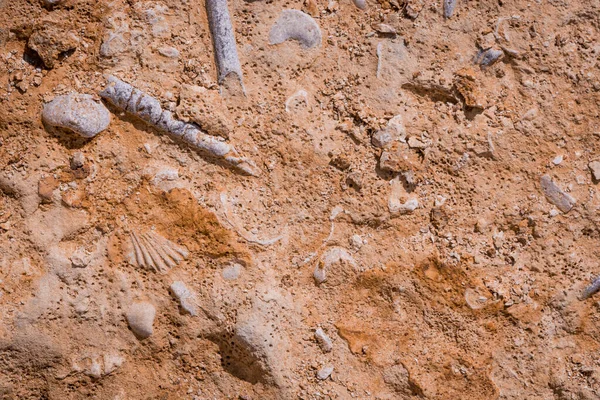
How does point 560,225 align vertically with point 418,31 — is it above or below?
below

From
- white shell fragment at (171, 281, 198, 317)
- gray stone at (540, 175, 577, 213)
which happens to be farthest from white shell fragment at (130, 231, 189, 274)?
gray stone at (540, 175, 577, 213)

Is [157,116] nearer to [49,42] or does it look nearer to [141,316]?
[49,42]

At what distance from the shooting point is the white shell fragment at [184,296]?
203 cm

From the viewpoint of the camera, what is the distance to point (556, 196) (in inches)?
83.5

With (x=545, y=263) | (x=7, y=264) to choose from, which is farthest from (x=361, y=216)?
(x=7, y=264)

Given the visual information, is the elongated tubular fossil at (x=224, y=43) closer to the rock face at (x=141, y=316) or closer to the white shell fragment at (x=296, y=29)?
the white shell fragment at (x=296, y=29)

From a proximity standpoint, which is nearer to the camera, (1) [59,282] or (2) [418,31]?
(1) [59,282]

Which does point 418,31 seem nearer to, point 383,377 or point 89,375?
point 383,377

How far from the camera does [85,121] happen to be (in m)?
1.99

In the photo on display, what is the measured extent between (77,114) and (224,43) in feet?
1.96

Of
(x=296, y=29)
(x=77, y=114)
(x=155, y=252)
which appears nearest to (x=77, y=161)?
(x=77, y=114)

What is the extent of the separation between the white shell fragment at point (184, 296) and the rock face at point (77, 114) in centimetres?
64

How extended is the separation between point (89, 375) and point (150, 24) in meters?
1.34

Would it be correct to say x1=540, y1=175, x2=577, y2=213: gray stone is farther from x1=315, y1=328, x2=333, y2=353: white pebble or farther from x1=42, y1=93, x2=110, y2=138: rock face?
x1=42, y1=93, x2=110, y2=138: rock face
